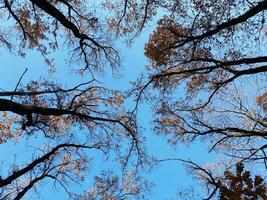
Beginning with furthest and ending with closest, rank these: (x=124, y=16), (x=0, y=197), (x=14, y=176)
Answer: (x=124, y=16), (x=0, y=197), (x=14, y=176)

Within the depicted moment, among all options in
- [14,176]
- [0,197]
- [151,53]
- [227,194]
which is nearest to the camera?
[227,194]

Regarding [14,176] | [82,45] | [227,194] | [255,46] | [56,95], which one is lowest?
[227,194]

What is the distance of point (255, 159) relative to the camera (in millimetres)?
13227

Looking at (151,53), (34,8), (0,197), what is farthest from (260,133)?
(34,8)

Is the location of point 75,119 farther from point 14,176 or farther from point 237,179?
point 237,179

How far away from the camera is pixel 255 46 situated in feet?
38.0

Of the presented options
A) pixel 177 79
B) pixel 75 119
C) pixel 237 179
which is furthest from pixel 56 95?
pixel 237 179

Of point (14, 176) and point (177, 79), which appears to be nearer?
point (14, 176)

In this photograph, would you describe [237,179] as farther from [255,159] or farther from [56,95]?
[56,95]

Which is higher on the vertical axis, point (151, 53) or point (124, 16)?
point (124, 16)

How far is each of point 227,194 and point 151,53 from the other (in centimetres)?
701

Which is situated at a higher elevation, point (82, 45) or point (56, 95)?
point (82, 45)

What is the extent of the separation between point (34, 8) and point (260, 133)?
897 cm

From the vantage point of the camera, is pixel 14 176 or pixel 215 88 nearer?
pixel 14 176
